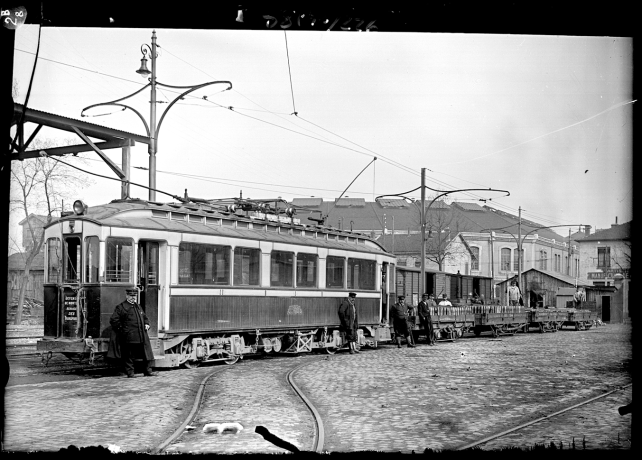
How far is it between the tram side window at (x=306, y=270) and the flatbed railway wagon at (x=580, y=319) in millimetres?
22960

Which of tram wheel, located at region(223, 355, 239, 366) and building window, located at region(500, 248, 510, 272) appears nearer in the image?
tram wheel, located at region(223, 355, 239, 366)

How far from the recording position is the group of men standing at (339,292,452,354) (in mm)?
18594

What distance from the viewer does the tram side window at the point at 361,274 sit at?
20.1 metres

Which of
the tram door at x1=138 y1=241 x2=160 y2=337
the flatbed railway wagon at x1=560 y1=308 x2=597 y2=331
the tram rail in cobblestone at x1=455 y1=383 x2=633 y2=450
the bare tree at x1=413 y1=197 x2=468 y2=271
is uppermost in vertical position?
the bare tree at x1=413 y1=197 x2=468 y2=271

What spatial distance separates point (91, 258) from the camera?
12961 mm

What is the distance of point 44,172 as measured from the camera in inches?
935

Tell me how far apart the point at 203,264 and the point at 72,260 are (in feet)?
8.40

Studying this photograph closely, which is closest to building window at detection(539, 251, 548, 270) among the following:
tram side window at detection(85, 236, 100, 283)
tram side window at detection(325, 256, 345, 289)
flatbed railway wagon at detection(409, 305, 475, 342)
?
flatbed railway wagon at detection(409, 305, 475, 342)

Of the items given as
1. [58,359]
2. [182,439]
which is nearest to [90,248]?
[58,359]

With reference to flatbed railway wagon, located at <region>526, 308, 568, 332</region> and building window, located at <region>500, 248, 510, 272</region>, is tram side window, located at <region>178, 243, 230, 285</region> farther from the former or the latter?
building window, located at <region>500, 248, 510, 272</region>

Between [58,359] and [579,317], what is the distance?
29673 mm

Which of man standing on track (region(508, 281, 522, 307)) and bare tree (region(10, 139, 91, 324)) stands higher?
bare tree (region(10, 139, 91, 324))

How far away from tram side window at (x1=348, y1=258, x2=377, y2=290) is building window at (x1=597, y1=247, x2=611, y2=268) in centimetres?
2227

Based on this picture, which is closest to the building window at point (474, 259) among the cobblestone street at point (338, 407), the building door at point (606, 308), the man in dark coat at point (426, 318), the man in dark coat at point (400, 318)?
the building door at point (606, 308)
